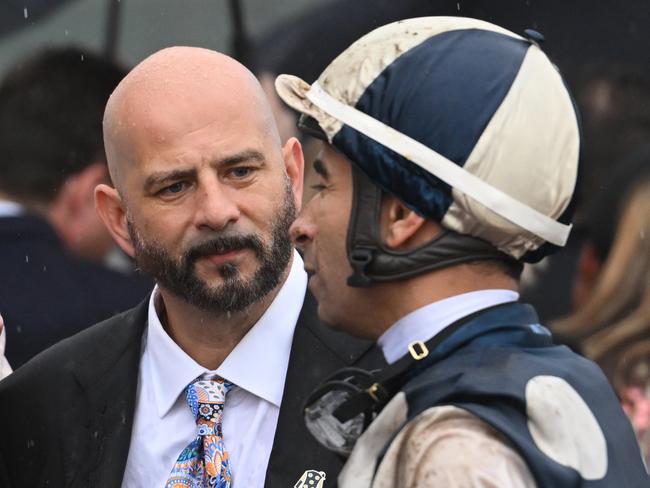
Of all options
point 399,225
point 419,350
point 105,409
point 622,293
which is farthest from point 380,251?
point 622,293

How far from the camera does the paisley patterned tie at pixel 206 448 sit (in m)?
3.60

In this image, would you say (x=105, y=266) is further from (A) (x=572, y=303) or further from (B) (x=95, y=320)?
(A) (x=572, y=303)

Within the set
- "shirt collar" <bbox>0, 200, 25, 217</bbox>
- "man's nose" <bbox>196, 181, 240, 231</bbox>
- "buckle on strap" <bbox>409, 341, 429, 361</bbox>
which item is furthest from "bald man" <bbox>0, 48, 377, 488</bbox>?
"shirt collar" <bbox>0, 200, 25, 217</bbox>

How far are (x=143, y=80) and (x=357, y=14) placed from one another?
1.91m

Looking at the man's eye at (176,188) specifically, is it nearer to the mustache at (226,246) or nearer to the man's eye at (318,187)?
the mustache at (226,246)

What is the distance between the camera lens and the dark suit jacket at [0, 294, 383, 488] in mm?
3645

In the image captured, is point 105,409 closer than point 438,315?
No

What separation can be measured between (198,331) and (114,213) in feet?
1.59

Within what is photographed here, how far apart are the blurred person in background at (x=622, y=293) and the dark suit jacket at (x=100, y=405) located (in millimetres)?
1740

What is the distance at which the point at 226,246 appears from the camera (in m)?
3.71

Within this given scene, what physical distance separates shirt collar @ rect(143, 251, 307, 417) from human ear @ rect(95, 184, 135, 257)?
29 centimetres

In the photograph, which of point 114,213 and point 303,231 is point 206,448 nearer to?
point 114,213

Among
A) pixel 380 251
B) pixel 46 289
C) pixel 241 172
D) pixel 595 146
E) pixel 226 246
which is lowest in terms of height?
pixel 46 289

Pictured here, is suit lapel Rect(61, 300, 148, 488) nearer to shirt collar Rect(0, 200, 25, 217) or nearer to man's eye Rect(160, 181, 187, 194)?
man's eye Rect(160, 181, 187, 194)
